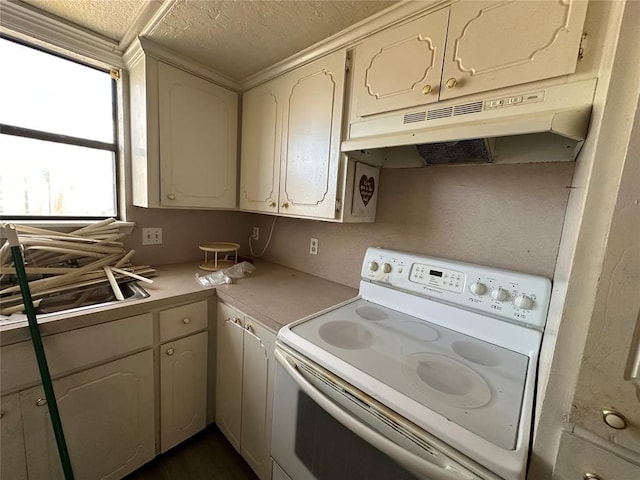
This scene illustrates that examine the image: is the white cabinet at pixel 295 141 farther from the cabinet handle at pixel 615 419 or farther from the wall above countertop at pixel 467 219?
the cabinet handle at pixel 615 419

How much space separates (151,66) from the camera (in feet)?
4.44

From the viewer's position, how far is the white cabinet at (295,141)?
1.24 meters

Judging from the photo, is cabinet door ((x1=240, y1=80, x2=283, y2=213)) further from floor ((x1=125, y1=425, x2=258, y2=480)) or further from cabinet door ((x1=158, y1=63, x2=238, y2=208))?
floor ((x1=125, y1=425, x2=258, y2=480))

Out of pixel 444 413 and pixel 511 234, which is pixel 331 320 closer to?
pixel 444 413

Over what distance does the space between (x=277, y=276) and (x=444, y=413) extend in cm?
120

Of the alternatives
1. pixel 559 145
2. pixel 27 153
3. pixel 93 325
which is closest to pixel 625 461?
pixel 559 145

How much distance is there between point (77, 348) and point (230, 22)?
1.46 meters

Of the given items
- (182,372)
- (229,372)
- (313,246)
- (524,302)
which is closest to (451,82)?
(524,302)

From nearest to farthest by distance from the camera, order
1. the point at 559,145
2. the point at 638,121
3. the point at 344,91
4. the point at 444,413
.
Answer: the point at 638,121
the point at 444,413
the point at 559,145
the point at 344,91

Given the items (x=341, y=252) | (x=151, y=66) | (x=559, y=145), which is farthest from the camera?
(x=341, y=252)

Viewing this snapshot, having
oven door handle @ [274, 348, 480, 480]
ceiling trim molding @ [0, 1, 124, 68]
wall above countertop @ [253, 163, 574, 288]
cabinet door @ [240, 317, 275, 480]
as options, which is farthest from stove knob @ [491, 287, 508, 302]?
ceiling trim molding @ [0, 1, 124, 68]

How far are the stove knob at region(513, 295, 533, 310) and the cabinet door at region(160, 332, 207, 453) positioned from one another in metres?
1.40

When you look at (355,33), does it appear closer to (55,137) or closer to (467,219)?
(467,219)

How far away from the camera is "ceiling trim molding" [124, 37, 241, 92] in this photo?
1.32 metres
